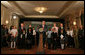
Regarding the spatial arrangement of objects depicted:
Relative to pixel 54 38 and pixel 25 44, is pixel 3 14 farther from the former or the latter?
pixel 54 38

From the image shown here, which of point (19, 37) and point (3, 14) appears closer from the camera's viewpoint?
point (19, 37)

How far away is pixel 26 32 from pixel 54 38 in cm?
158

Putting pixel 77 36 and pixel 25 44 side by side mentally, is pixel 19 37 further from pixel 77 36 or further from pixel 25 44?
pixel 77 36

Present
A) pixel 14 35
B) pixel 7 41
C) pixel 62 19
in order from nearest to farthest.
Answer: pixel 14 35 < pixel 7 41 < pixel 62 19

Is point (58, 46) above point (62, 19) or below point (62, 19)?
below

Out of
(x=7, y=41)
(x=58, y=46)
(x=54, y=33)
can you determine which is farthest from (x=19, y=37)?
(x=58, y=46)

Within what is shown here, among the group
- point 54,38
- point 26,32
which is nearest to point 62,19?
point 54,38

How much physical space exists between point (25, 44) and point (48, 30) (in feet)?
4.83

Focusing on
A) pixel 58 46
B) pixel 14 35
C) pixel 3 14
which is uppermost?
pixel 3 14

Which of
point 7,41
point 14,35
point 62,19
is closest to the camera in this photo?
point 14,35

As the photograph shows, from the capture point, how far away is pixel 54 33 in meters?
5.38

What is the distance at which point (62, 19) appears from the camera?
10.1m

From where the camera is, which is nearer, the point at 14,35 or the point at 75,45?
the point at 14,35

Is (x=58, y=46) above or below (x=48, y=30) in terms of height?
below
